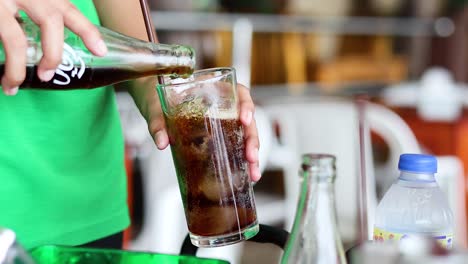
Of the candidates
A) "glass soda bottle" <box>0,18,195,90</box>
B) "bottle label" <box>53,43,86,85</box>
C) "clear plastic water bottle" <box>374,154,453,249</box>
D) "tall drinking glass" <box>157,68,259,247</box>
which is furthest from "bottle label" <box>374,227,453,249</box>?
"bottle label" <box>53,43,86,85</box>

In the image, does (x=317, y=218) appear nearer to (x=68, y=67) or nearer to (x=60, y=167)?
(x=68, y=67)

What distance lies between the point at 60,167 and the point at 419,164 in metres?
0.50

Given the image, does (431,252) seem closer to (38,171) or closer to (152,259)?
(152,259)

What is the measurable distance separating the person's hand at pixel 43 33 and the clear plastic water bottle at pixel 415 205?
0.33m

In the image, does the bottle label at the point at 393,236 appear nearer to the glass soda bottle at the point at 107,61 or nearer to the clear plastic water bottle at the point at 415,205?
the clear plastic water bottle at the point at 415,205

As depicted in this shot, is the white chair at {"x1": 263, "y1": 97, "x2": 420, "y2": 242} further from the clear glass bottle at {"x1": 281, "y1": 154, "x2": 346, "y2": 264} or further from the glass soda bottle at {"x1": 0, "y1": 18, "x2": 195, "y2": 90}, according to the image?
the clear glass bottle at {"x1": 281, "y1": 154, "x2": 346, "y2": 264}

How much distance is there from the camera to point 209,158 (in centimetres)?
68

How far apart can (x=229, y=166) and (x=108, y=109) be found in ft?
1.21

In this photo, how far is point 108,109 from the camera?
3.28ft

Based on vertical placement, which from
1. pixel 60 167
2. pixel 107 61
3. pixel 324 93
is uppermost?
pixel 107 61

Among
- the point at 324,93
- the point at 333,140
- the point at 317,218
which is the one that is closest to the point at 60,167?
the point at 317,218

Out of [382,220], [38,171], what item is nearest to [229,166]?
[382,220]

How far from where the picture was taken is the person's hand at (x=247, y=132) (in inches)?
28.2

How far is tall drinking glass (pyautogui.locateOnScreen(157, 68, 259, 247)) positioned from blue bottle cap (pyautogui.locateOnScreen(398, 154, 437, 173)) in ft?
0.54
